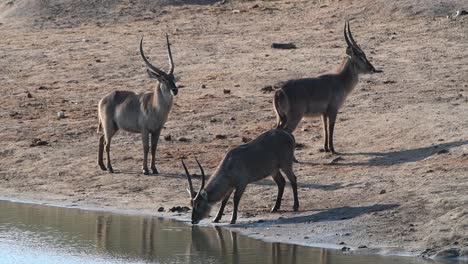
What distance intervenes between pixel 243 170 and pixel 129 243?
59.5 inches

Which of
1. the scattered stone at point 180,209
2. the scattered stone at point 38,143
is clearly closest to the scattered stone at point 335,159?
the scattered stone at point 180,209

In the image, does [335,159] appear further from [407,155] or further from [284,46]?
[284,46]

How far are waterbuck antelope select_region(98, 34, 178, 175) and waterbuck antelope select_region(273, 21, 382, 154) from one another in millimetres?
1466

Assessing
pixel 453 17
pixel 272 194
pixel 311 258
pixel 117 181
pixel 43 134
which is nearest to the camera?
pixel 311 258

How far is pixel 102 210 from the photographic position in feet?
51.8

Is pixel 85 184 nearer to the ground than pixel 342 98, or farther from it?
nearer to the ground

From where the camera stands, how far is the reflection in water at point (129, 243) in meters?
13.2

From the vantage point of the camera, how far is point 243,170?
47.2 ft

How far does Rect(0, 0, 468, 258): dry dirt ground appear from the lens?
14.5m

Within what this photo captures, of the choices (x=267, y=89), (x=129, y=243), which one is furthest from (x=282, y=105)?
(x=267, y=89)

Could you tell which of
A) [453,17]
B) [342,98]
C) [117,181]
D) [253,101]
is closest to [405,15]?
[453,17]

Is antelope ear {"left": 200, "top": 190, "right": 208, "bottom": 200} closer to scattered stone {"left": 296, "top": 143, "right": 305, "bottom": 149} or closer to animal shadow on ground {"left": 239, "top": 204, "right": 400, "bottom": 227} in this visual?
animal shadow on ground {"left": 239, "top": 204, "right": 400, "bottom": 227}

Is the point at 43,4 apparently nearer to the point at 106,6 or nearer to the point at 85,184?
the point at 106,6

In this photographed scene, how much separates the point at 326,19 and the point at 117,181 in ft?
32.0
